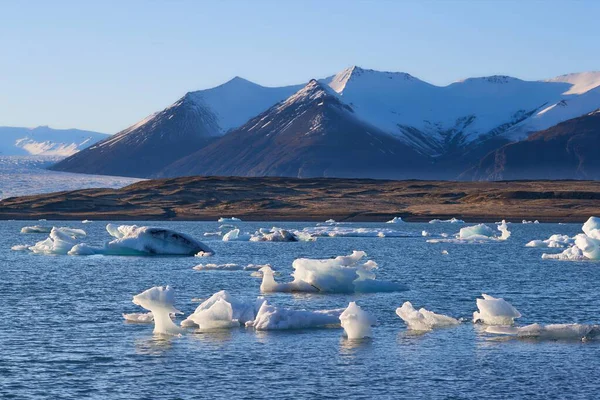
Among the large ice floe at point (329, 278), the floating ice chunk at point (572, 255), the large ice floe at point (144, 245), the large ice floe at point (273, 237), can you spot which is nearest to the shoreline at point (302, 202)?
the large ice floe at point (273, 237)

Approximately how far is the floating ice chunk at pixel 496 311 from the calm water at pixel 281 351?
94 cm

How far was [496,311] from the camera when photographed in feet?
112

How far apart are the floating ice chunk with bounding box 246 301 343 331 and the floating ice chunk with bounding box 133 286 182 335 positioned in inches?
104

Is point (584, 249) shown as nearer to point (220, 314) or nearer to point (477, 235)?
point (477, 235)

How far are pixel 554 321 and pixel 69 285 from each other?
23.0 m

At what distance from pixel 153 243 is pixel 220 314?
32424mm

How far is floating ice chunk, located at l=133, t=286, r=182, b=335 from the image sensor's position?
31.7 m

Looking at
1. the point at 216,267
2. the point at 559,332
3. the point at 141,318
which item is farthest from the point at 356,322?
the point at 216,267

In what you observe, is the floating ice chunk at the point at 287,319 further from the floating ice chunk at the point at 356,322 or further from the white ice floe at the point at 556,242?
the white ice floe at the point at 556,242

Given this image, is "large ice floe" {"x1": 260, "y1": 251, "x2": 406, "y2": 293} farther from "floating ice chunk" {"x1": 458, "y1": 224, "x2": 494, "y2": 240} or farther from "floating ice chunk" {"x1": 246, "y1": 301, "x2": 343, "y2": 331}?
"floating ice chunk" {"x1": 458, "y1": 224, "x2": 494, "y2": 240}

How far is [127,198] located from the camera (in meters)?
160

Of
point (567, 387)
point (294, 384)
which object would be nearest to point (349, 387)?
point (294, 384)

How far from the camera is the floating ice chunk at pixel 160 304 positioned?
31656 mm

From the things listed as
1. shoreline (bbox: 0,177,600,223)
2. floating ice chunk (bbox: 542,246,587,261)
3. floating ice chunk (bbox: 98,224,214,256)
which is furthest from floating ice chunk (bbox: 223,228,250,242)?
shoreline (bbox: 0,177,600,223)
